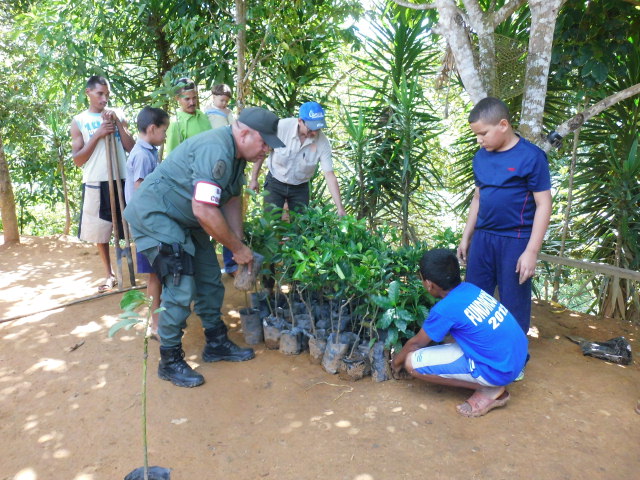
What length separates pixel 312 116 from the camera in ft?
12.3

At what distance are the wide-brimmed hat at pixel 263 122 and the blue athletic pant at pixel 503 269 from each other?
4.43ft

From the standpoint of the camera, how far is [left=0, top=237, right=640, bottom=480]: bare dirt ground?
2289 mm

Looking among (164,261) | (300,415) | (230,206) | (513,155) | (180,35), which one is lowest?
(300,415)

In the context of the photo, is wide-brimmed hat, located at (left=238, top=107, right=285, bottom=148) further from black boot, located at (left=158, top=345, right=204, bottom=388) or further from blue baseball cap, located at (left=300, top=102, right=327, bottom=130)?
black boot, located at (left=158, top=345, right=204, bottom=388)

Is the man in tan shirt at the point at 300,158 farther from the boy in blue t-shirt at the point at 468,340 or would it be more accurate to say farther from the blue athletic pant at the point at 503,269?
the boy in blue t-shirt at the point at 468,340

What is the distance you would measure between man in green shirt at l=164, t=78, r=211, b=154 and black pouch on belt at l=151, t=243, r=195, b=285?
1397 mm

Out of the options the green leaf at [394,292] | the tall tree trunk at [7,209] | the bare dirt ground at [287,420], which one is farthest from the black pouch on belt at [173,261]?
the tall tree trunk at [7,209]

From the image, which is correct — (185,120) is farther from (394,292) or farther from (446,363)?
(446,363)

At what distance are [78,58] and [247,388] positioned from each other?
3.62m

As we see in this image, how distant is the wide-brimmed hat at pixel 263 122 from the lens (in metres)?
2.70

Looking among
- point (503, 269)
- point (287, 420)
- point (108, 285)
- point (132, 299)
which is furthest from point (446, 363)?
point (108, 285)

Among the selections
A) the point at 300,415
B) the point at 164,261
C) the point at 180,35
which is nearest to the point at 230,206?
the point at 164,261

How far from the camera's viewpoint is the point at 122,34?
5.92 metres

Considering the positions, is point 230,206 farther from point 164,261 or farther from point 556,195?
point 556,195
